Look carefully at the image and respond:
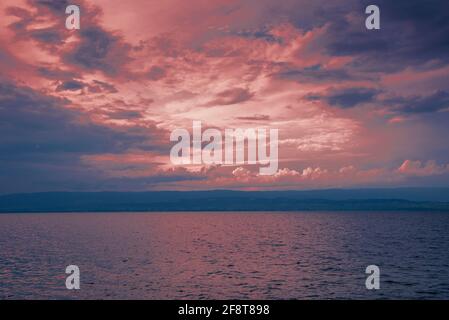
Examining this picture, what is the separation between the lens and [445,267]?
196ft

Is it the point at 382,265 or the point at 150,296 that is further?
the point at 382,265

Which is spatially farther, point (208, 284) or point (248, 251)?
point (248, 251)

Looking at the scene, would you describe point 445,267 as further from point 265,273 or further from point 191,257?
point 191,257
